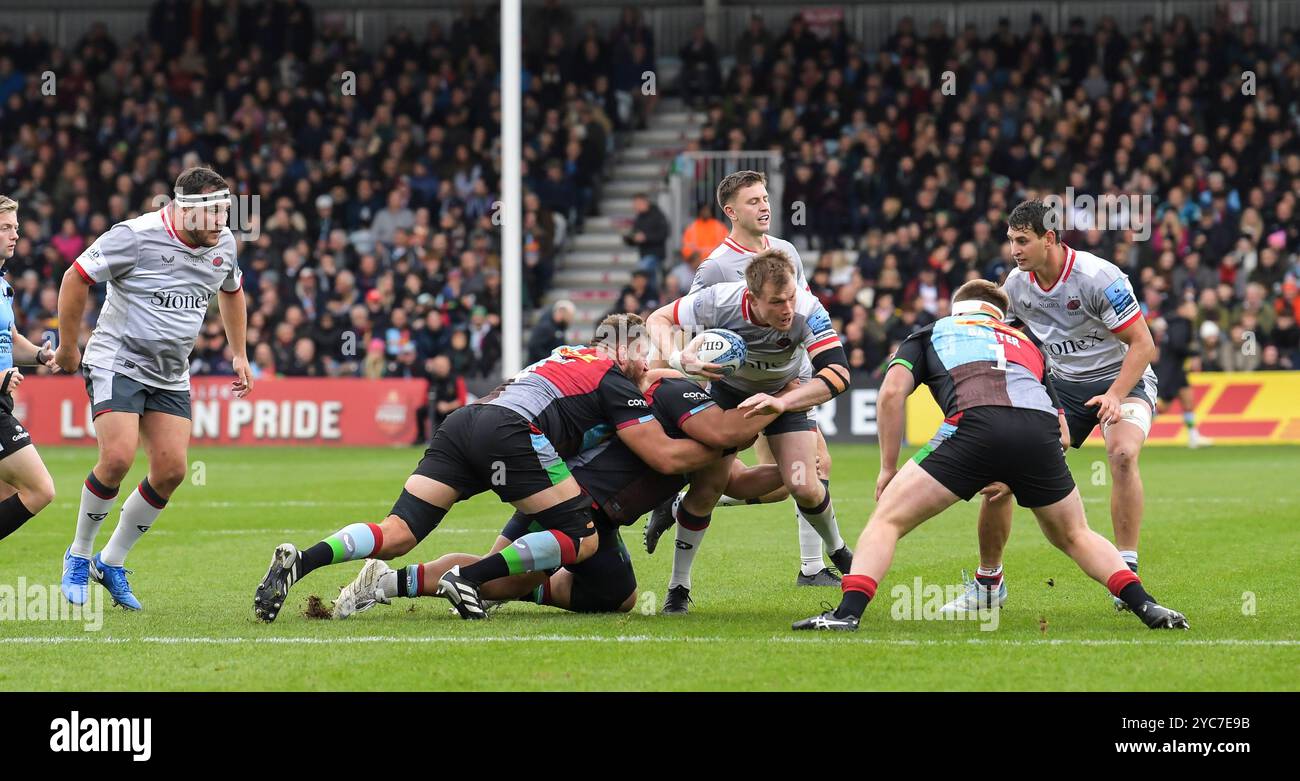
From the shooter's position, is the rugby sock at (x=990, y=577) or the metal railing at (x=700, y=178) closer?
the rugby sock at (x=990, y=577)

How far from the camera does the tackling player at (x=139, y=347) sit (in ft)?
28.7

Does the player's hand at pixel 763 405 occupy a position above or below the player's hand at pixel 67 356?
below

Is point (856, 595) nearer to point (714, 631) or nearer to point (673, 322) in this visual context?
point (714, 631)

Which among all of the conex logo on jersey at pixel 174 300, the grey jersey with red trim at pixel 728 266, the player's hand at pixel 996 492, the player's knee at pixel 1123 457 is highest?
the grey jersey with red trim at pixel 728 266

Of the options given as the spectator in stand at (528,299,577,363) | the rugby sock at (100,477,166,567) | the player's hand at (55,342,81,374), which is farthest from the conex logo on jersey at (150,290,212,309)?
the spectator in stand at (528,299,577,363)

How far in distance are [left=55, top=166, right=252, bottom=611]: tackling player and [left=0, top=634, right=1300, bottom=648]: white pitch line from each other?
1.28 metres

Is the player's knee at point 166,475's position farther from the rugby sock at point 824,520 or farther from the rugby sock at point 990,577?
the rugby sock at point 990,577

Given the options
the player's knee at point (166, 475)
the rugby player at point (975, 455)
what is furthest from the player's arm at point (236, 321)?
the rugby player at point (975, 455)

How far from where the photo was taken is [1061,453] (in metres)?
7.62

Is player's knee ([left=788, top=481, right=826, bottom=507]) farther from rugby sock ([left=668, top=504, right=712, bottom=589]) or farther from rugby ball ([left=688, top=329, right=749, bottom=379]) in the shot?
rugby ball ([left=688, top=329, right=749, bottom=379])

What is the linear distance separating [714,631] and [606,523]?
35.1 inches

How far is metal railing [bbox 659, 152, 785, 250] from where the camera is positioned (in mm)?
27859
